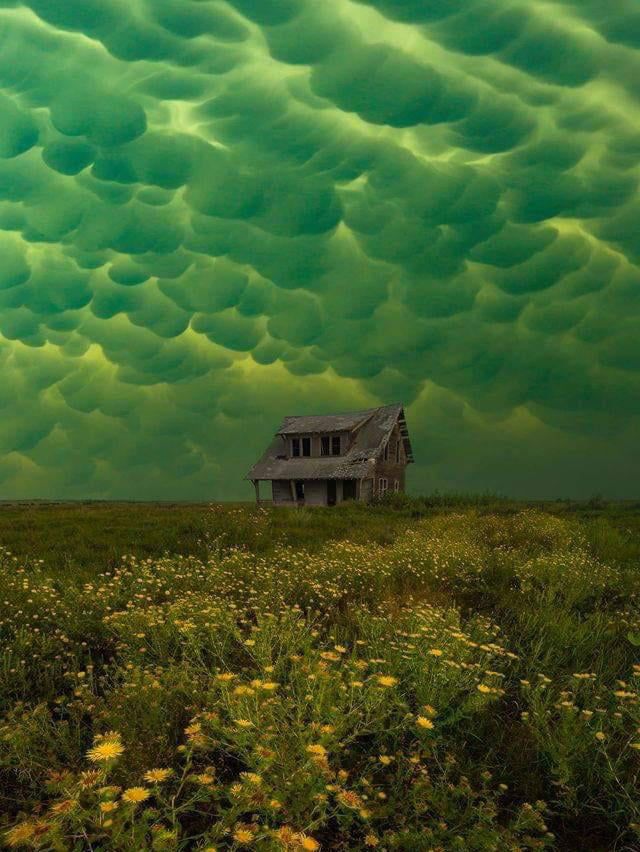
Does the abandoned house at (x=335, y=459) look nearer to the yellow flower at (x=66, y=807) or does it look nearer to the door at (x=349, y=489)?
the door at (x=349, y=489)

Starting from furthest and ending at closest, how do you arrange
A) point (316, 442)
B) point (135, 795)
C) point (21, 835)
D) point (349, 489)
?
1. point (316, 442)
2. point (349, 489)
3. point (135, 795)
4. point (21, 835)

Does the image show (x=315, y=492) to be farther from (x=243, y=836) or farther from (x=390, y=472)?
(x=243, y=836)

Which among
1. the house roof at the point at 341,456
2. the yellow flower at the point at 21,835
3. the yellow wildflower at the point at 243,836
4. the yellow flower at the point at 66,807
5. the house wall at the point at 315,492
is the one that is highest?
the house roof at the point at 341,456

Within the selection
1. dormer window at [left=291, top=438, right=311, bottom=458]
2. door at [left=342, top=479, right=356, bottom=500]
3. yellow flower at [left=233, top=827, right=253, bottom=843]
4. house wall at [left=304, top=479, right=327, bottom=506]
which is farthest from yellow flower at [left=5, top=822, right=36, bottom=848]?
dormer window at [left=291, top=438, right=311, bottom=458]

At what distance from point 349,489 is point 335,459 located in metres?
2.24

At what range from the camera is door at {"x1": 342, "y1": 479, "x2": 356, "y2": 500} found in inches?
1396

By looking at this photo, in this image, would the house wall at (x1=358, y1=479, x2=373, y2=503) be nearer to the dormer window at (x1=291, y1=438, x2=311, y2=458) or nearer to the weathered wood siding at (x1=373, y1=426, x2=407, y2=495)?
the weathered wood siding at (x1=373, y1=426, x2=407, y2=495)

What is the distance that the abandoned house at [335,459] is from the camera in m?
34.8

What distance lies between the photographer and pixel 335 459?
36.4 meters

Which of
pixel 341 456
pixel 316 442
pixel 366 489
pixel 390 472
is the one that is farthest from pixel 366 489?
pixel 316 442

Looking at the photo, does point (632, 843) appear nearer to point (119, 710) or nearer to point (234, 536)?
point (119, 710)

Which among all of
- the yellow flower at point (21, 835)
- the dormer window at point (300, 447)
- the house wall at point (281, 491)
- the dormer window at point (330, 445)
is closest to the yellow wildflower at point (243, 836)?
the yellow flower at point (21, 835)

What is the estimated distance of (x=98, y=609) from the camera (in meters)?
6.52

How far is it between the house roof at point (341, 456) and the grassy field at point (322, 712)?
82.1 feet
